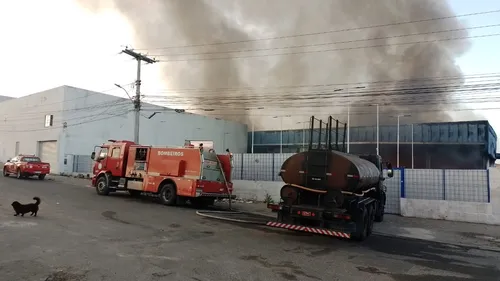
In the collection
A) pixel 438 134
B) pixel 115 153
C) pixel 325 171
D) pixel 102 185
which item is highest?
pixel 438 134

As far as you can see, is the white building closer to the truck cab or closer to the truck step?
the truck cab

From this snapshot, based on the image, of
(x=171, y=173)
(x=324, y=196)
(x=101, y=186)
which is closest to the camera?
(x=324, y=196)

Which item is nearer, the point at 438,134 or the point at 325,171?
the point at 325,171

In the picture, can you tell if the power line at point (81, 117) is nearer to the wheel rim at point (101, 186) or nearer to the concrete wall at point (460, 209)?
the wheel rim at point (101, 186)

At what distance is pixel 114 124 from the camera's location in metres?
38.4

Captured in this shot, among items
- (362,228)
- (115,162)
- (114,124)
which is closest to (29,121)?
(114,124)

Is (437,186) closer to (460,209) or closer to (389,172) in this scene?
(460,209)

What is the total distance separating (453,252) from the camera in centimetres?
821

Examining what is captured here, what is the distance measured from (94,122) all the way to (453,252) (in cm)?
3428

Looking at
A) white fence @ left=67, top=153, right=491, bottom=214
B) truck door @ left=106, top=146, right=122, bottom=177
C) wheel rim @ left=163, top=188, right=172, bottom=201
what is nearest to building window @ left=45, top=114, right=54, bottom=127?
truck door @ left=106, top=146, right=122, bottom=177

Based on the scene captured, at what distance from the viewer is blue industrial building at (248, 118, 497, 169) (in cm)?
3988

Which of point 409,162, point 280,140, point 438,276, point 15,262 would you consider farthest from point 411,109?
point 15,262

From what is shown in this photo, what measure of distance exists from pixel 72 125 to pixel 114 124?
180 inches

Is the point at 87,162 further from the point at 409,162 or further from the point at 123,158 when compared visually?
the point at 409,162
